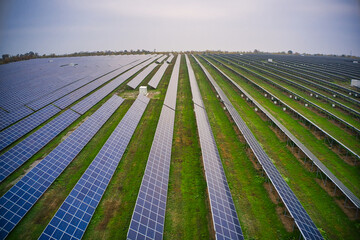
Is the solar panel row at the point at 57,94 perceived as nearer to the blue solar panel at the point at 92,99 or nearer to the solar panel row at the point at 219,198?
the blue solar panel at the point at 92,99

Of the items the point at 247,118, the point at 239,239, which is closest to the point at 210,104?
the point at 247,118

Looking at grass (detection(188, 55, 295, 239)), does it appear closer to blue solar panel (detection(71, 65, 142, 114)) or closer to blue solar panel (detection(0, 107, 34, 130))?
blue solar panel (detection(71, 65, 142, 114))

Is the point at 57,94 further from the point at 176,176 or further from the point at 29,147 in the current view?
the point at 176,176

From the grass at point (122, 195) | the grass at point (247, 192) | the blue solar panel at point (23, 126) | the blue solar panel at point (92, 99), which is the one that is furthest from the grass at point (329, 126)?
the blue solar panel at point (23, 126)

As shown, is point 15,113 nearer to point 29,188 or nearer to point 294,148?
point 29,188

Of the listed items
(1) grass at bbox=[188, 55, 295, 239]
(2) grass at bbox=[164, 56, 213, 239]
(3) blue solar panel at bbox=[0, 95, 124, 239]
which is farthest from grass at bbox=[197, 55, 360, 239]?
(3) blue solar panel at bbox=[0, 95, 124, 239]

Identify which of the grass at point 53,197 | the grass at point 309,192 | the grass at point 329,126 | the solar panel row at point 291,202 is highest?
the grass at point 329,126

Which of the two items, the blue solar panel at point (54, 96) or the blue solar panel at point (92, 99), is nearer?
the blue solar panel at point (92, 99)
